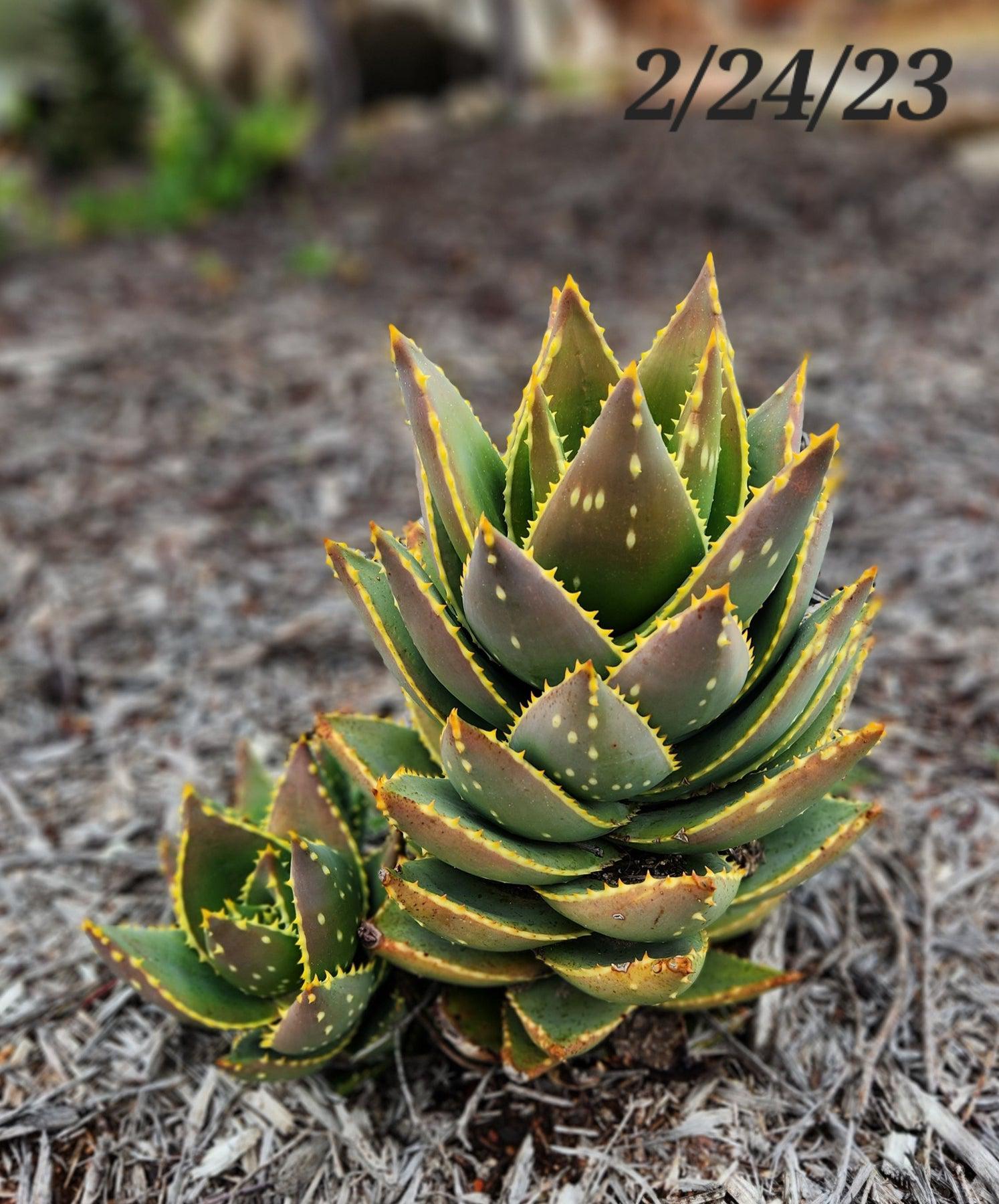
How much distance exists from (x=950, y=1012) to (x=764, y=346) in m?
3.46

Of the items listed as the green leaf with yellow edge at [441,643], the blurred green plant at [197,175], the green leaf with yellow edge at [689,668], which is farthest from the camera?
the blurred green plant at [197,175]

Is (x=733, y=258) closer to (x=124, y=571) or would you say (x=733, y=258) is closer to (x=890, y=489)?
(x=890, y=489)

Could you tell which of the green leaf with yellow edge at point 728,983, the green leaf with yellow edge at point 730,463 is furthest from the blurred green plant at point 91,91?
the green leaf with yellow edge at point 728,983

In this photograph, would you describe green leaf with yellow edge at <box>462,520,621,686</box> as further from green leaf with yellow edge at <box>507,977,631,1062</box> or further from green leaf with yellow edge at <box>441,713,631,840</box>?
green leaf with yellow edge at <box>507,977,631,1062</box>

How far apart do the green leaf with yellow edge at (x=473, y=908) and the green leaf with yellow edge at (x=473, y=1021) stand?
244 mm

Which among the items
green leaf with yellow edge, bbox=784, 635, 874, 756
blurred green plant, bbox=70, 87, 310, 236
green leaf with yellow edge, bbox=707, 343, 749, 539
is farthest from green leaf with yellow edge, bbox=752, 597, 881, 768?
blurred green plant, bbox=70, 87, 310, 236

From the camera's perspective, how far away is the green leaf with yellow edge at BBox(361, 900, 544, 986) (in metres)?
1.46

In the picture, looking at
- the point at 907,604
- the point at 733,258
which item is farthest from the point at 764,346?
the point at 907,604

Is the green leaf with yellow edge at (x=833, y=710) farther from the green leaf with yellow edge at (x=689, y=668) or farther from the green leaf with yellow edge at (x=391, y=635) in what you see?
the green leaf with yellow edge at (x=391, y=635)

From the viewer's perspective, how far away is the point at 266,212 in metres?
6.50

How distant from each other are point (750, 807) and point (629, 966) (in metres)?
0.27

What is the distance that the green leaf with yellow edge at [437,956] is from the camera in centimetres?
146

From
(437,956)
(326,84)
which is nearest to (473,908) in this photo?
(437,956)

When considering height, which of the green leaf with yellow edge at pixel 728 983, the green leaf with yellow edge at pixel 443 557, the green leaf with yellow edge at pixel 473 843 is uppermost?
the green leaf with yellow edge at pixel 443 557
